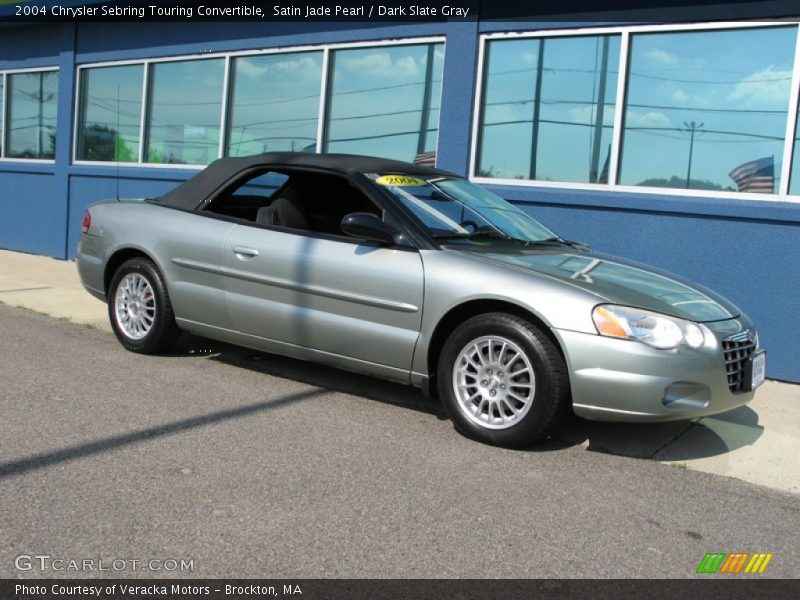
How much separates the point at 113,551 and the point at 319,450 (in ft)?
4.76

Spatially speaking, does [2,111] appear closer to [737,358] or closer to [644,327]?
[644,327]

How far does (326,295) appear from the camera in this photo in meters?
5.22

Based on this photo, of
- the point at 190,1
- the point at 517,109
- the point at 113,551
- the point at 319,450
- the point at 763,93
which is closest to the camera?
the point at 113,551

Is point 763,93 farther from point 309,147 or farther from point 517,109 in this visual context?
point 309,147

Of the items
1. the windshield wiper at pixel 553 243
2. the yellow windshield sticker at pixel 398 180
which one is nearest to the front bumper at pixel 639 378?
the windshield wiper at pixel 553 243

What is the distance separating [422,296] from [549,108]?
4.42 meters

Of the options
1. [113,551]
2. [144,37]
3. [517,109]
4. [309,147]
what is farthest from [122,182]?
[113,551]

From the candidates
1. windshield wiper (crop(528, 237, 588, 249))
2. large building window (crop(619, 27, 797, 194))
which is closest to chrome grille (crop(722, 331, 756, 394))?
windshield wiper (crop(528, 237, 588, 249))

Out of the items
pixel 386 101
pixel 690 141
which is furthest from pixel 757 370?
pixel 386 101

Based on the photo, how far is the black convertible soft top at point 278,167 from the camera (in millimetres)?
5609

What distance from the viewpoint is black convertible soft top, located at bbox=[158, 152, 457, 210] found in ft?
18.4

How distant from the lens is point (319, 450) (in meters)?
4.40

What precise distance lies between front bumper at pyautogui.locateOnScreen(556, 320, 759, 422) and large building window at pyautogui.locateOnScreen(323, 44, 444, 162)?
18.1 ft
